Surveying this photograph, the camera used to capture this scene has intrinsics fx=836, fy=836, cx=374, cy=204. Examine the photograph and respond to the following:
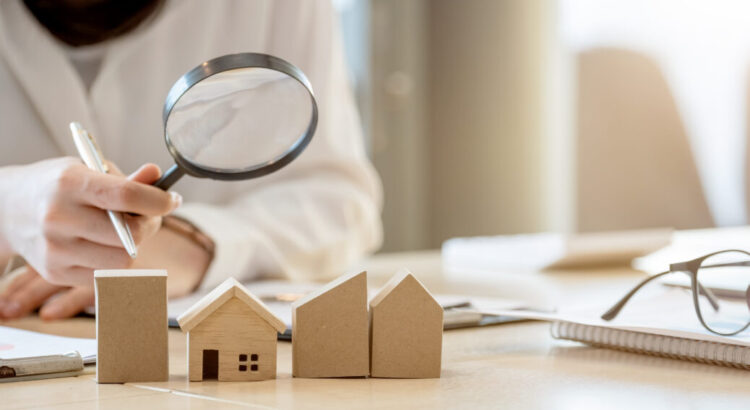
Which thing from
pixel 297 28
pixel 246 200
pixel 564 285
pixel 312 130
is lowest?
pixel 564 285

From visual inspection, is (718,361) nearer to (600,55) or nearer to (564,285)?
(564,285)

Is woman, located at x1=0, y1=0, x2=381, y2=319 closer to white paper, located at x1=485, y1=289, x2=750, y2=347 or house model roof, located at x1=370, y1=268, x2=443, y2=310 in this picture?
house model roof, located at x1=370, y1=268, x2=443, y2=310

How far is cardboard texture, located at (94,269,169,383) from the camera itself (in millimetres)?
604

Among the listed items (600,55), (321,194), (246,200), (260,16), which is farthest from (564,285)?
(600,55)

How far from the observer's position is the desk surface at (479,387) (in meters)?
0.56

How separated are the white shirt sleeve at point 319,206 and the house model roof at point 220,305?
581 mm

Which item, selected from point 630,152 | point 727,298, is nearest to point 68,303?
point 727,298

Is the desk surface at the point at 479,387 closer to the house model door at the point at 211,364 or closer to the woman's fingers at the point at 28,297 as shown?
the house model door at the point at 211,364

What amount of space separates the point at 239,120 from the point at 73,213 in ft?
0.61

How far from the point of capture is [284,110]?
71 centimetres

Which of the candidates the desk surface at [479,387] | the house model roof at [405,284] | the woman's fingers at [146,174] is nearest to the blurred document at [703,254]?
the desk surface at [479,387]

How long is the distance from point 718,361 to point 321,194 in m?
0.82

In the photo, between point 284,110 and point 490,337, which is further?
point 490,337

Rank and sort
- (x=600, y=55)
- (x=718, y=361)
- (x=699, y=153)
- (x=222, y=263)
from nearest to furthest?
(x=718, y=361) → (x=222, y=263) → (x=699, y=153) → (x=600, y=55)
